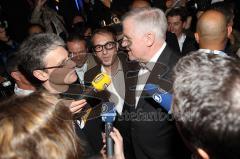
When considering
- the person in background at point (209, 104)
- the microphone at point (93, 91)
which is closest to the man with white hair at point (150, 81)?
the microphone at point (93, 91)

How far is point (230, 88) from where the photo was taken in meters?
0.98

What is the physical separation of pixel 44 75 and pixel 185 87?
1.29 m

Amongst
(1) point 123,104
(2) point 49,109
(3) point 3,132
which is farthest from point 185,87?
(1) point 123,104

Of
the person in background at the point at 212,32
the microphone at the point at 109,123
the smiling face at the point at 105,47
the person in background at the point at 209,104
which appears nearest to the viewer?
the person in background at the point at 209,104

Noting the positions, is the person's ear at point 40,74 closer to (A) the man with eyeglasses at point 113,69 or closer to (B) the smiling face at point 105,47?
(A) the man with eyeglasses at point 113,69

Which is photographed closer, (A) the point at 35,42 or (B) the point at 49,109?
(B) the point at 49,109

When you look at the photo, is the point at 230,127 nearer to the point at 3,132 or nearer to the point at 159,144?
the point at 3,132

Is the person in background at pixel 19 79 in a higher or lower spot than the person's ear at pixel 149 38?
lower

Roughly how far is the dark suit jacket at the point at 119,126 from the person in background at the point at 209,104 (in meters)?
1.33

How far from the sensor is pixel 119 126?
8.49 ft

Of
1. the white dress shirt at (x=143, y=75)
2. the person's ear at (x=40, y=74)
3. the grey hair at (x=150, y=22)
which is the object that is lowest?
the white dress shirt at (x=143, y=75)

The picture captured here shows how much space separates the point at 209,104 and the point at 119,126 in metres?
1.67

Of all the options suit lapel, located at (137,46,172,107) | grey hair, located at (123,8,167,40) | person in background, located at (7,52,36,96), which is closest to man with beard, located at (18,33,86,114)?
person in background, located at (7,52,36,96)

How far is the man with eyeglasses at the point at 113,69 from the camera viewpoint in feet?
8.57
